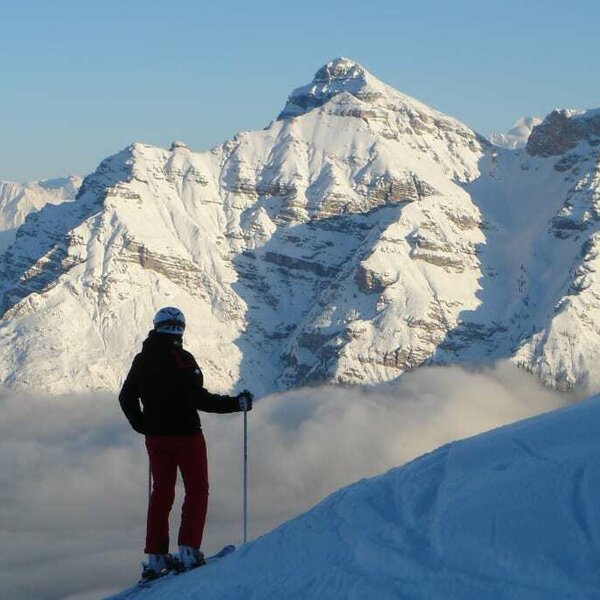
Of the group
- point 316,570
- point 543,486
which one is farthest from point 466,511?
point 316,570

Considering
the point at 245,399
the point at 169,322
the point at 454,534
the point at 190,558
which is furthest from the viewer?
the point at 245,399

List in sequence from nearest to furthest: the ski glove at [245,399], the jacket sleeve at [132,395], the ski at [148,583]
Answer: the ski at [148,583]
the jacket sleeve at [132,395]
the ski glove at [245,399]

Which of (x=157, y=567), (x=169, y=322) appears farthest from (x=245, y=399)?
(x=157, y=567)

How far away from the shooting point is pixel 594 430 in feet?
47.3

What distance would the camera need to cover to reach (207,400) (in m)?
15.3

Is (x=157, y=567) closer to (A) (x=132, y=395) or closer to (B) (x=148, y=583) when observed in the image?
(B) (x=148, y=583)

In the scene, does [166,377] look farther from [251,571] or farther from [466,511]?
[466,511]

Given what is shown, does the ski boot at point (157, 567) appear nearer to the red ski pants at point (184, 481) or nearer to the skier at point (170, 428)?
the skier at point (170, 428)

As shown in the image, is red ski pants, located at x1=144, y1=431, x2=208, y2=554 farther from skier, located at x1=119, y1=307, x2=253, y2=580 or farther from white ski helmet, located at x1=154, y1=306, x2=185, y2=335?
white ski helmet, located at x1=154, y1=306, x2=185, y2=335

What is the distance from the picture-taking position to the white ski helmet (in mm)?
15477

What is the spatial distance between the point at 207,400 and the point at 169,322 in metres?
1.09

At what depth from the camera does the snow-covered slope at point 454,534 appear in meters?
12.0

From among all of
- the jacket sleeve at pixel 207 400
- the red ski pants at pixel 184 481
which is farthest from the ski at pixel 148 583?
the jacket sleeve at pixel 207 400

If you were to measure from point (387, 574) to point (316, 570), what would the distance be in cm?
85
